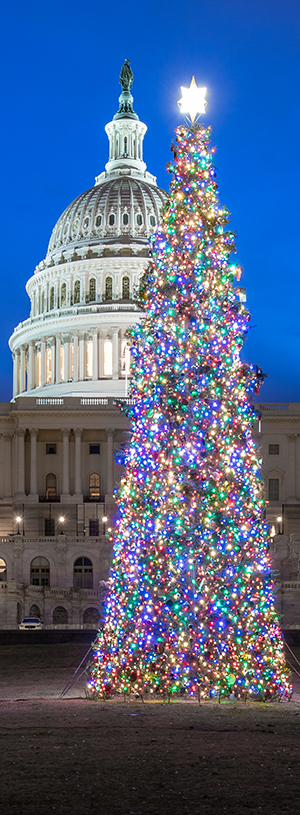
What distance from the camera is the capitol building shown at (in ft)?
213

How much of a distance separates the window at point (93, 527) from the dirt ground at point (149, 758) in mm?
62043

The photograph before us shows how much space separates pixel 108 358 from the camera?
4306 inches

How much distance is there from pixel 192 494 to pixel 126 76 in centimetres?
13344

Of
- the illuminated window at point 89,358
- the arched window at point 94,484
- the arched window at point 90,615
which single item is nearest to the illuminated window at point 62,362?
the illuminated window at point 89,358

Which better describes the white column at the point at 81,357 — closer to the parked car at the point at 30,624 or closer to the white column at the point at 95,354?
the white column at the point at 95,354

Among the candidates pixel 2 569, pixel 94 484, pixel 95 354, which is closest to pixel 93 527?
pixel 94 484

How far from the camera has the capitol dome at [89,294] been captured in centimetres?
10881

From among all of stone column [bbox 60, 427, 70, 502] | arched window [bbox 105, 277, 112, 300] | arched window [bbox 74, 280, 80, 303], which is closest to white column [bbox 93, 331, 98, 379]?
arched window [bbox 105, 277, 112, 300]

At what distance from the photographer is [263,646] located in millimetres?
18984

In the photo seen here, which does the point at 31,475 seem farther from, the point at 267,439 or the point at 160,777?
the point at 160,777

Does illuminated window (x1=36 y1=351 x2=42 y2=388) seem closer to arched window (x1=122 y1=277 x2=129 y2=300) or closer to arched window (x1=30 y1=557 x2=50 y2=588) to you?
arched window (x1=122 y1=277 x2=129 y2=300)

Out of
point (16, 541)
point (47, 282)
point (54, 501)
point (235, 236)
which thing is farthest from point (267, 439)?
point (235, 236)

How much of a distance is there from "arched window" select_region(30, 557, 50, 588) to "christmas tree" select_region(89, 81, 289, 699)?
4706 cm

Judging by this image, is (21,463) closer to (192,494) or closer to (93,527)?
(93,527)
